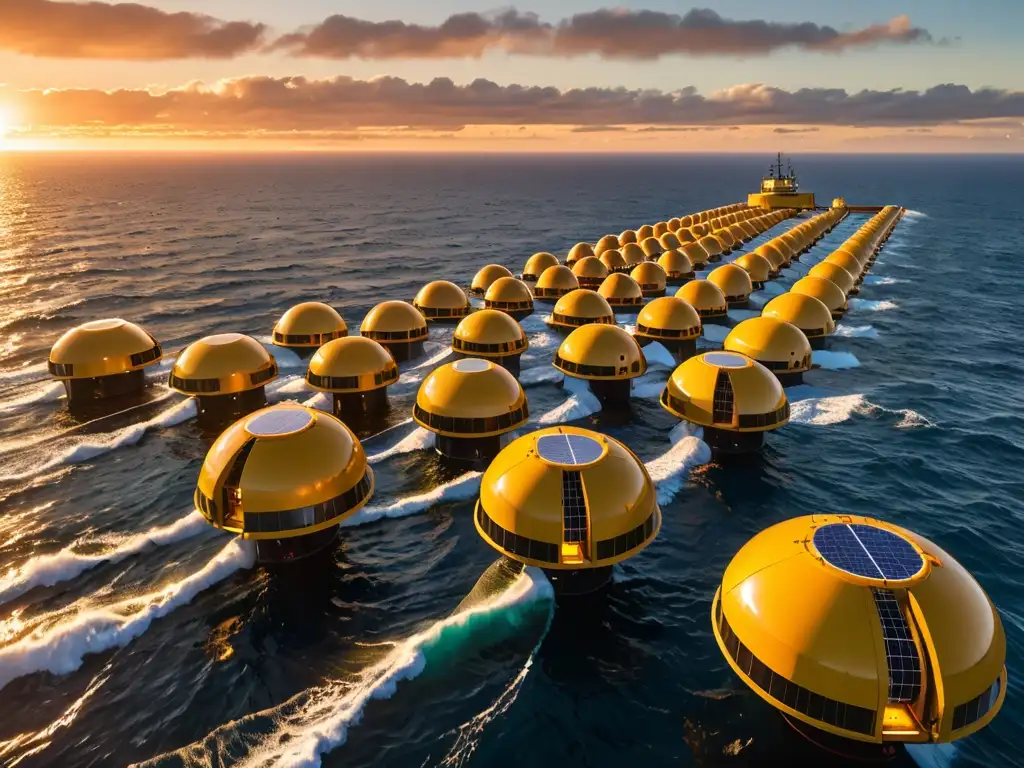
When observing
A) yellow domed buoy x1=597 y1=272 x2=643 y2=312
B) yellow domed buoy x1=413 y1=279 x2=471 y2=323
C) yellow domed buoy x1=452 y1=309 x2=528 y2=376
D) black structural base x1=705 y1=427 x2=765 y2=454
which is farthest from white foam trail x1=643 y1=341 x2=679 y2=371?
yellow domed buoy x1=413 y1=279 x2=471 y2=323

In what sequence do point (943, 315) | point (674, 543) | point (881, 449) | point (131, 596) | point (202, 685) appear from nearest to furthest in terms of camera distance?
point (202, 685)
point (131, 596)
point (674, 543)
point (881, 449)
point (943, 315)

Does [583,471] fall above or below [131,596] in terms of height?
above

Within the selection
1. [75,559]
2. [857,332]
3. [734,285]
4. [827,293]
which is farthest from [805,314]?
[75,559]

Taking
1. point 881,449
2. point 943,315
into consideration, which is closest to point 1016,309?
point 943,315

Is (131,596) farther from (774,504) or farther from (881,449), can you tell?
(881,449)

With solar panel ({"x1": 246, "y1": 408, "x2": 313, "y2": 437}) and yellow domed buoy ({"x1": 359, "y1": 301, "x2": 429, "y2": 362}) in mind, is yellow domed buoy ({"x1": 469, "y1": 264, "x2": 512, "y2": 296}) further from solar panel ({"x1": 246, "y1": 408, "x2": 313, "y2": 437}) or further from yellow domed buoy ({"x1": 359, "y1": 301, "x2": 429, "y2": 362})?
solar panel ({"x1": 246, "y1": 408, "x2": 313, "y2": 437})

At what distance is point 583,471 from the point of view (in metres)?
25.3

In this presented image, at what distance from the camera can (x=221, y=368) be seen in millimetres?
43688

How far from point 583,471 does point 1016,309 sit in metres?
86.7

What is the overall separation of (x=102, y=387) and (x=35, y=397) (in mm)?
6662

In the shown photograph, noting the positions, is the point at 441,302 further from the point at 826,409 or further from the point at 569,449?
the point at 569,449

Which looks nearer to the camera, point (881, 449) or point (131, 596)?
point (131, 596)

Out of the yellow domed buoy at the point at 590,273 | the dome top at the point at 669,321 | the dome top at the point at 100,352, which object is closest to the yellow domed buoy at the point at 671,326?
the dome top at the point at 669,321

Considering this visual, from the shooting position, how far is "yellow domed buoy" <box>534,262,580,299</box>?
74.0 metres
